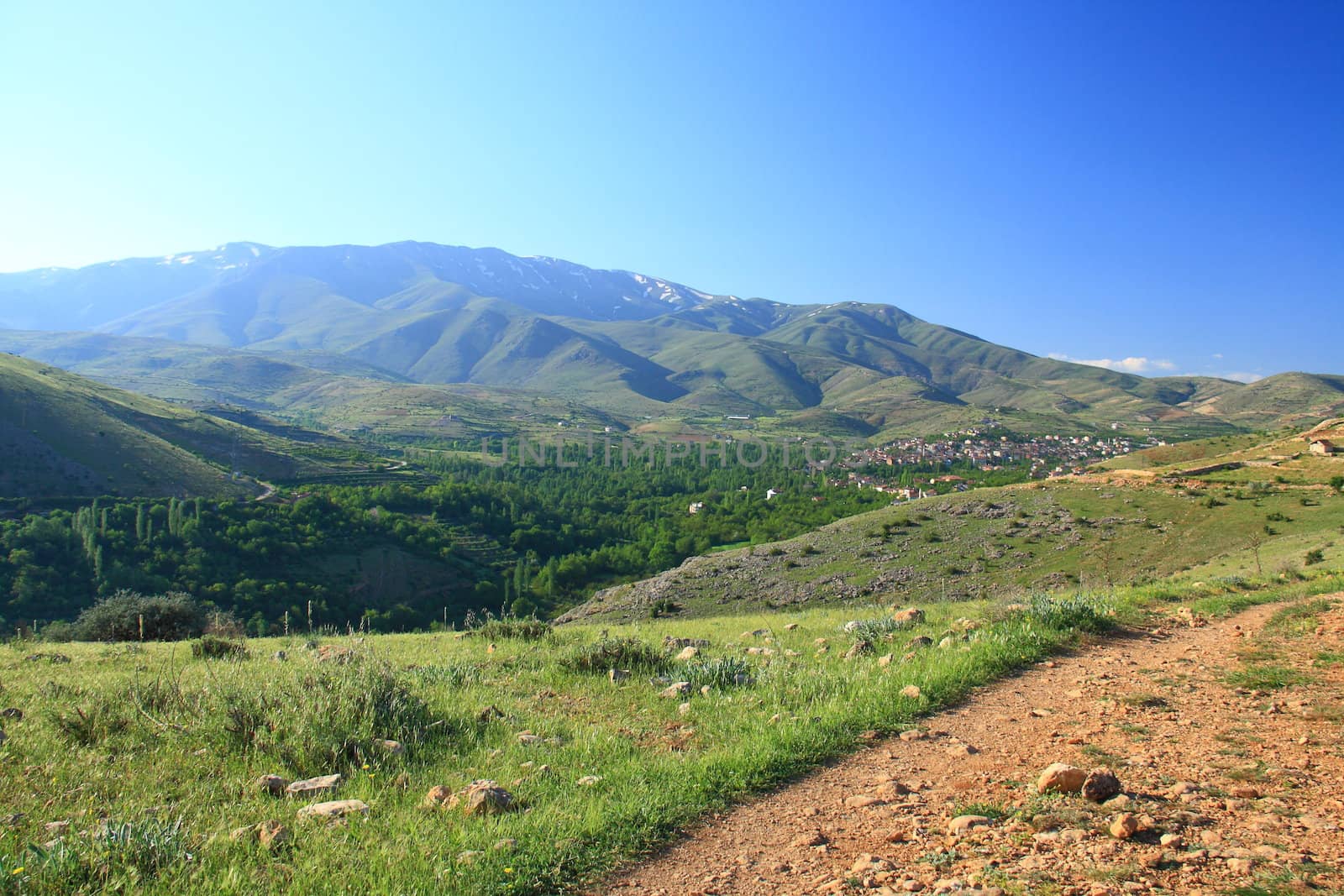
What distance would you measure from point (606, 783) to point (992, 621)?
6.38 metres

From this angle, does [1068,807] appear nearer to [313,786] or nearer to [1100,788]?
[1100,788]

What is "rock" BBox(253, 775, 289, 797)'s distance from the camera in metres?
4.24

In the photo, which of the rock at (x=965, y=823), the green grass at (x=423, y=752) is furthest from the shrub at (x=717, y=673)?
the rock at (x=965, y=823)

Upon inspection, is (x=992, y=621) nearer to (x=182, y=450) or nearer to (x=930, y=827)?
(x=930, y=827)

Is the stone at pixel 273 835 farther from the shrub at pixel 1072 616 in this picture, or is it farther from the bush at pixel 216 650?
the shrub at pixel 1072 616

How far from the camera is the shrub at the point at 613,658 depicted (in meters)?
7.79

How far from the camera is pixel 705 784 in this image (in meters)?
4.22

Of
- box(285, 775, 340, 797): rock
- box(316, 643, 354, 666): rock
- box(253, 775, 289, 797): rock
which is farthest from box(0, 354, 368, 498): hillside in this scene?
box(285, 775, 340, 797): rock

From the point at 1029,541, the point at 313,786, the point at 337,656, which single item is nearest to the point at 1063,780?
the point at 313,786

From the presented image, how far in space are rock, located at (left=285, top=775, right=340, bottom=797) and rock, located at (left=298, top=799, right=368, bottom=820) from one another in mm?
306

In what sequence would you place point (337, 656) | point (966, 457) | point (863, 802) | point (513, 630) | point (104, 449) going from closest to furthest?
point (863, 802) < point (337, 656) < point (513, 630) < point (104, 449) < point (966, 457)

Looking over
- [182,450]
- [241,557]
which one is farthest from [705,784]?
[182,450]

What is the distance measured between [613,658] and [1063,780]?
5046mm

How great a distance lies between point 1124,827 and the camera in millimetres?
3400
